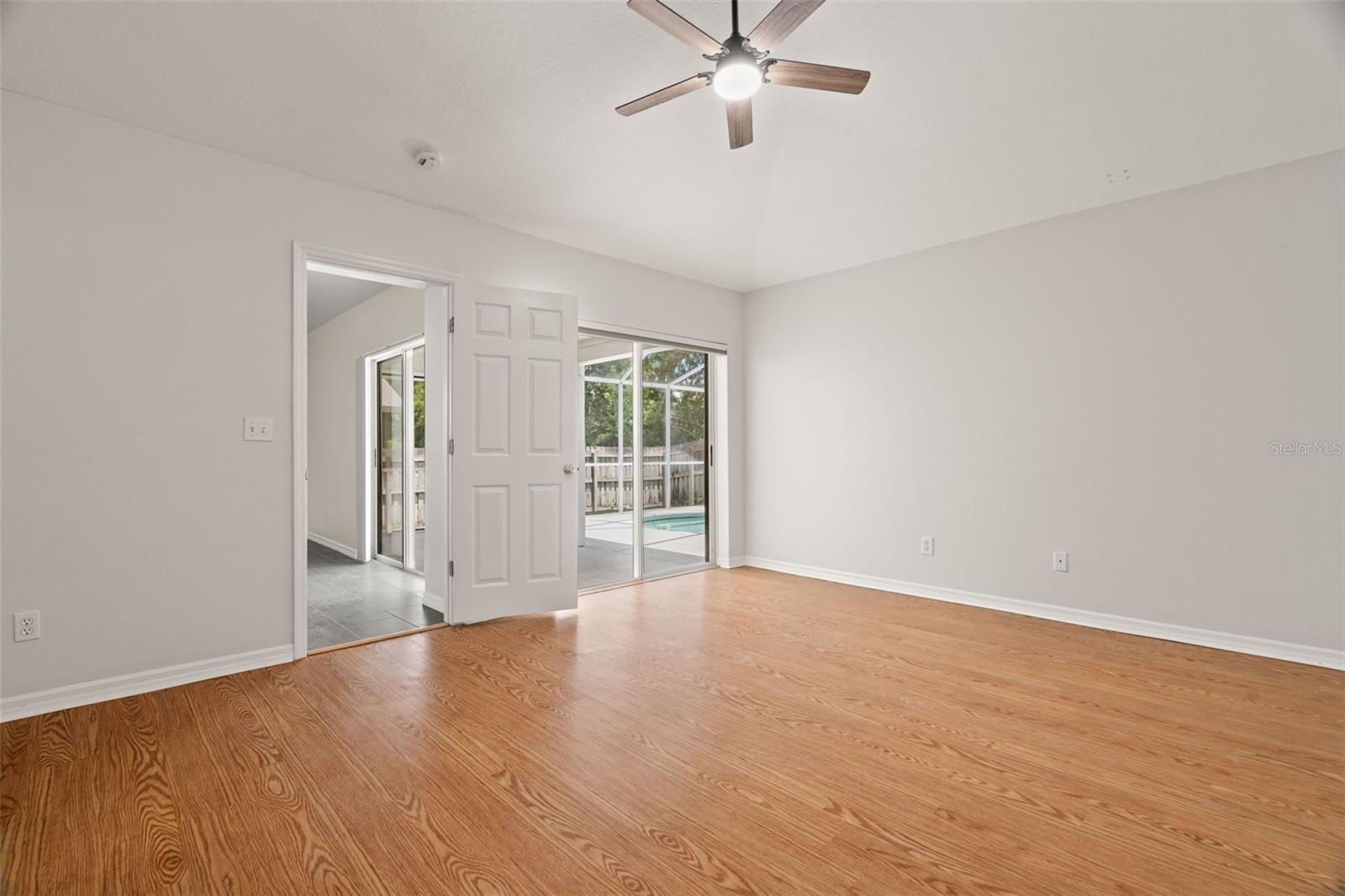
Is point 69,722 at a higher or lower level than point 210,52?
lower

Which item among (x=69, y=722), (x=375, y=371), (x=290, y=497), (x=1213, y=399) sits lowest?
(x=69, y=722)

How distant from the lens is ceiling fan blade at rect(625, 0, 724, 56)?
1.79 m

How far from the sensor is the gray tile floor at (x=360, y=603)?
3.66 m

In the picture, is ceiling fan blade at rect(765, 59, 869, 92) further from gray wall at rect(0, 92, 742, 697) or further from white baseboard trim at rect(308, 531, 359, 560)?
white baseboard trim at rect(308, 531, 359, 560)

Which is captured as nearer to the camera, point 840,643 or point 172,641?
point 172,641

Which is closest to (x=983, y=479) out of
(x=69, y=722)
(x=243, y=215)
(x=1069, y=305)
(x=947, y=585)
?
(x=947, y=585)

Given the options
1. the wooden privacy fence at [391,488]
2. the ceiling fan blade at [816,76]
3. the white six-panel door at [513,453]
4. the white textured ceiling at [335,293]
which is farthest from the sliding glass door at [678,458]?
the ceiling fan blade at [816,76]

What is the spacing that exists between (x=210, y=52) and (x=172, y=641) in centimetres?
251

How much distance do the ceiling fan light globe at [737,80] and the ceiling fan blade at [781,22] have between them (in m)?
0.08

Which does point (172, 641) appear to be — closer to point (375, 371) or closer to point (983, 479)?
point (375, 371)

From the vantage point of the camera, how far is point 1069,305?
381cm

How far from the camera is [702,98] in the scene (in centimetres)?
263

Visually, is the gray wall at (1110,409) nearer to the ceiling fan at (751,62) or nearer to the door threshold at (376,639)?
the ceiling fan at (751,62)

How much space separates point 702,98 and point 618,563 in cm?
419
